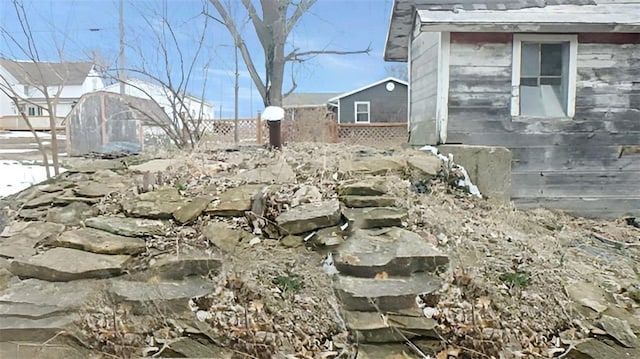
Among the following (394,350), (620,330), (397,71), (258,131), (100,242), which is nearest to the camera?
(394,350)

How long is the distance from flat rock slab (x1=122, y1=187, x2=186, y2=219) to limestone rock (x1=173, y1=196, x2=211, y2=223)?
55 millimetres

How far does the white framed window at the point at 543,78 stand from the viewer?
5012 mm

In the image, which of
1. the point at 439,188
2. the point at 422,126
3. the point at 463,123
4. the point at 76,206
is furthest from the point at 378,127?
the point at 76,206

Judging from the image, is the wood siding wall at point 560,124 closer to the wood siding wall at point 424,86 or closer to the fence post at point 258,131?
the wood siding wall at point 424,86

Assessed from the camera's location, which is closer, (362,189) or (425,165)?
(362,189)

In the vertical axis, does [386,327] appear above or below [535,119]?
below

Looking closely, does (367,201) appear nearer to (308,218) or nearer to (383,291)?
(308,218)

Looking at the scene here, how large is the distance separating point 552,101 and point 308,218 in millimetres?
3642

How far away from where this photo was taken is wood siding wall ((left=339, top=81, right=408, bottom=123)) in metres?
20.5

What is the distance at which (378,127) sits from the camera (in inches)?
512

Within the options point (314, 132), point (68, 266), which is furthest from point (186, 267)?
point (314, 132)

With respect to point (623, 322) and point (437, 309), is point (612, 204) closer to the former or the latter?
point (623, 322)

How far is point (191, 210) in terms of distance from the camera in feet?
10.9

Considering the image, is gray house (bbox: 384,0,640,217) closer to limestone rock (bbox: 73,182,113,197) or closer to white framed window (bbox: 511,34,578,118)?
white framed window (bbox: 511,34,578,118)
